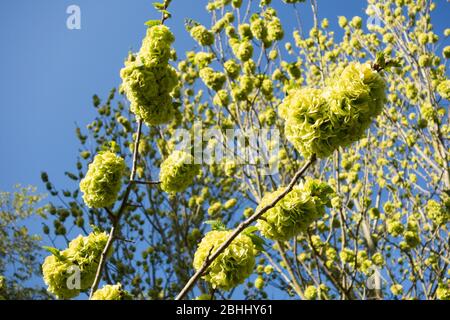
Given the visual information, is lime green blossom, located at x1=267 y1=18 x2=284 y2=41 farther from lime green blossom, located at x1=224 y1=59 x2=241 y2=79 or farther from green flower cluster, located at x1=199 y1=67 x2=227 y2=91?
green flower cluster, located at x1=199 y1=67 x2=227 y2=91

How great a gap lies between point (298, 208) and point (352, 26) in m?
5.82

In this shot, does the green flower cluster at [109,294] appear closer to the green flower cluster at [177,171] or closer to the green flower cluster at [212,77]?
the green flower cluster at [177,171]

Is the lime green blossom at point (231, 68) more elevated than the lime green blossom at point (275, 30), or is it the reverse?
the lime green blossom at point (275, 30)

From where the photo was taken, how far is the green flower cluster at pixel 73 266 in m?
2.29

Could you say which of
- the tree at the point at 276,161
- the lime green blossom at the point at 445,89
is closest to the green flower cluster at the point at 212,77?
the tree at the point at 276,161

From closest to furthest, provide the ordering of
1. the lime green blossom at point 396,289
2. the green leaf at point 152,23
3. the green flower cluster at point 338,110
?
the green flower cluster at point 338,110
the green leaf at point 152,23
the lime green blossom at point 396,289

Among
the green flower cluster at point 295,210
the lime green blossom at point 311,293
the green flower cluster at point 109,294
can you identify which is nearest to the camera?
the green flower cluster at point 295,210

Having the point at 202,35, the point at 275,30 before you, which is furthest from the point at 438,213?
the point at 202,35

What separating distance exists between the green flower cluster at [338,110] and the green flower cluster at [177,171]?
914 millimetres

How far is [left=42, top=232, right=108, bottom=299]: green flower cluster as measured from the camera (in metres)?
2.29

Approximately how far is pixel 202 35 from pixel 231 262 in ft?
12.3

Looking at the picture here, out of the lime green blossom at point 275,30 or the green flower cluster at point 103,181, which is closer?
the green flower cluster at point 103,181
